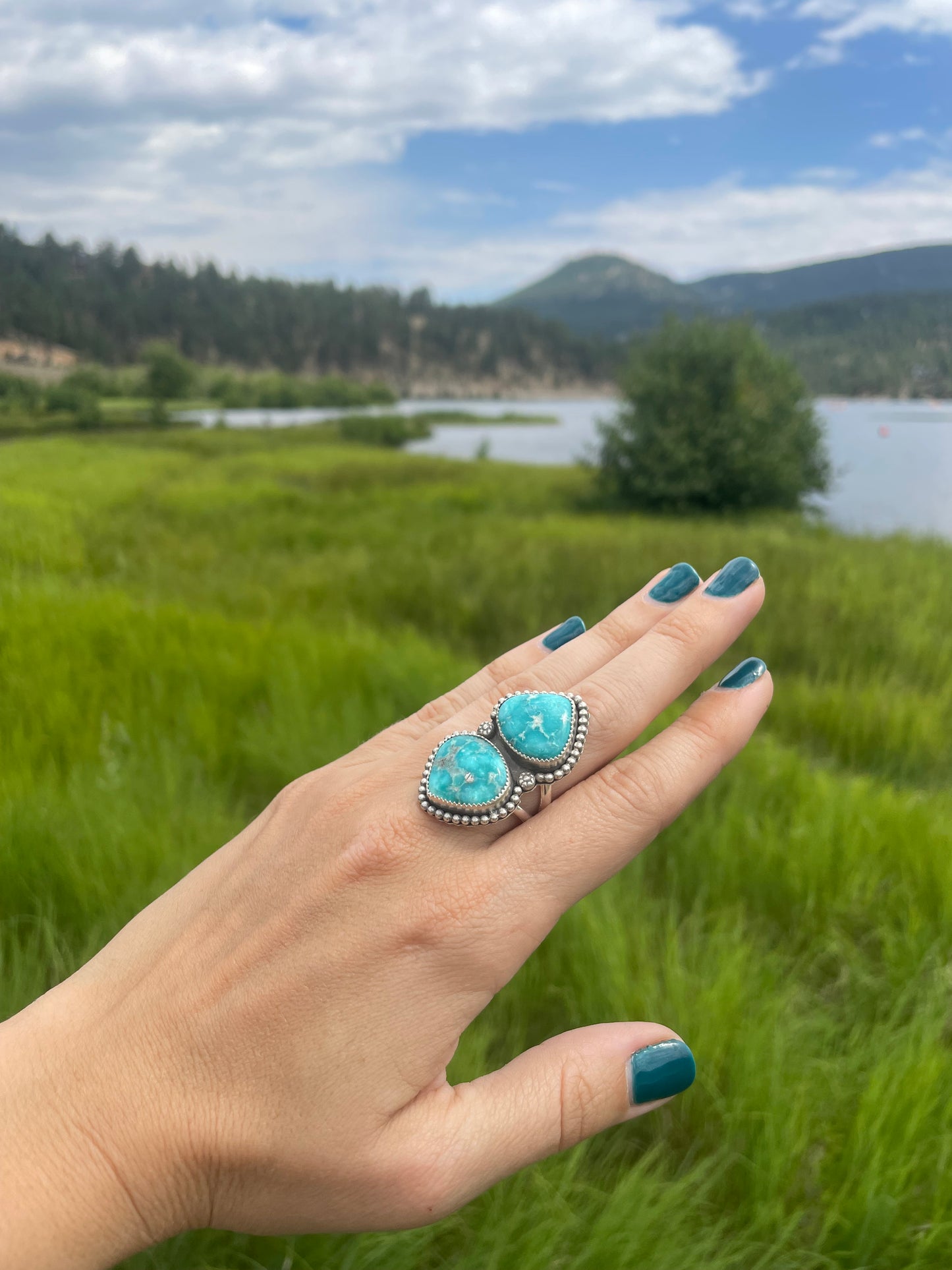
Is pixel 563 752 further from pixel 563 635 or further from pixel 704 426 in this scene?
pixel 704 426

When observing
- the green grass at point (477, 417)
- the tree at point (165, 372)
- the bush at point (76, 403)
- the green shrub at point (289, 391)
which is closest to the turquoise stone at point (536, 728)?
the bush at point (76, 403)

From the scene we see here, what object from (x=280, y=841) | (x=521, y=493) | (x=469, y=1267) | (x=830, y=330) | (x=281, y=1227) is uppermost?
(x=830, y=330)

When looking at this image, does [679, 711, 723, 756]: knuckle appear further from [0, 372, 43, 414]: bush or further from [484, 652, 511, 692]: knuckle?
[0, 372, 43, 414]: bush

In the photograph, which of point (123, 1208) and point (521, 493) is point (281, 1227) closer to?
point (123, 1208)

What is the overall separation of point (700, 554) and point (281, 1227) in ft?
19.6

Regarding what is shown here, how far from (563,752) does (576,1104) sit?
0.47 m

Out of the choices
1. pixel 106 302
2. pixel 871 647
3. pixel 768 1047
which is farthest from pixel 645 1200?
pixel 106 302

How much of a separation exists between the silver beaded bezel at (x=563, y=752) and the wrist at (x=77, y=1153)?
0.64m

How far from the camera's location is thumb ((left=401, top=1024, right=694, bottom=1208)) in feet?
2.96

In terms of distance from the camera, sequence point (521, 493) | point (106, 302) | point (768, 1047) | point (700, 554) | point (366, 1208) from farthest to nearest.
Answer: point (521, 493) < point (106, 302) < point (700, 554) < point (768, 1047) < point (366, 1208)

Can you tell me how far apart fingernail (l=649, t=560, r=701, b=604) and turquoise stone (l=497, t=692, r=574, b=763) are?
20.2 inches

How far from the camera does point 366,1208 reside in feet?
2.88

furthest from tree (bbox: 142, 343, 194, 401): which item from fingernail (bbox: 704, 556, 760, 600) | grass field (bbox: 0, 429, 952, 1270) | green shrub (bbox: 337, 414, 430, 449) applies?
green shrub (bbox: 337, 414, 430, 449)

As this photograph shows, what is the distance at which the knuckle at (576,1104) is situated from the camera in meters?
0.95
